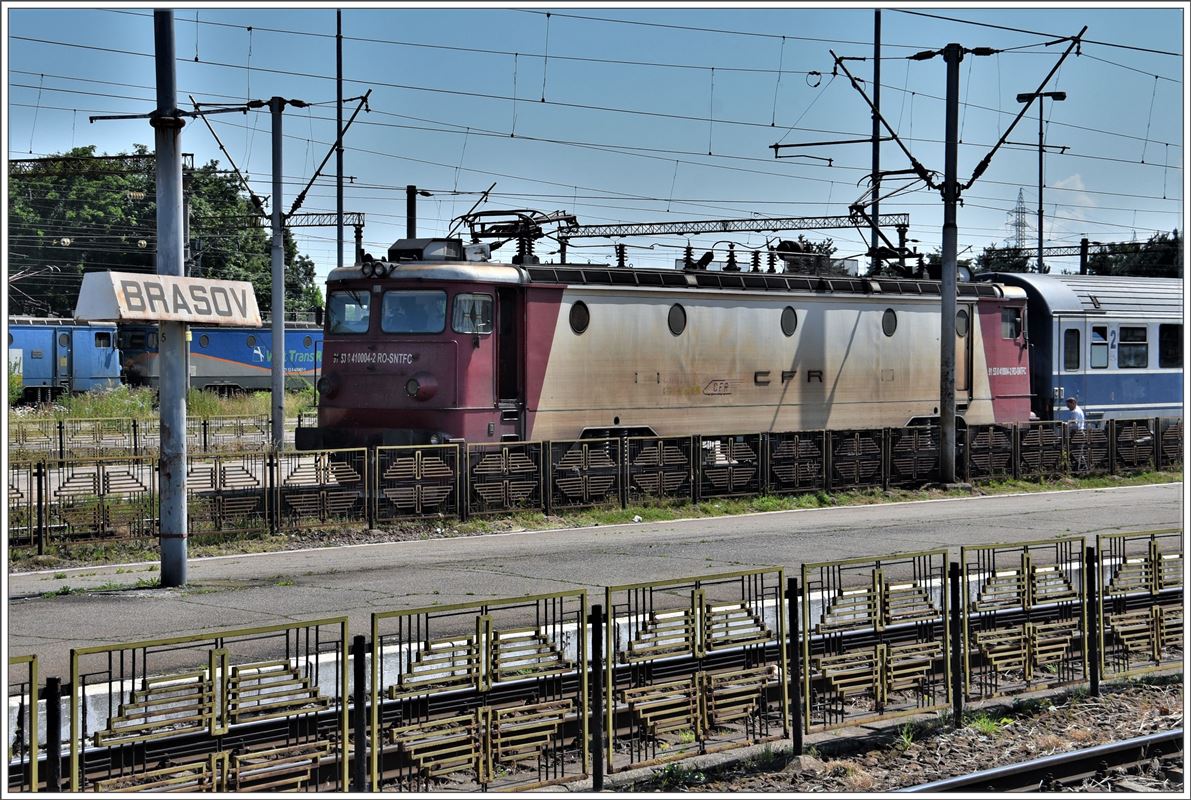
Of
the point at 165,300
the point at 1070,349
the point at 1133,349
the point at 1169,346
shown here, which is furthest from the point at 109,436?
the point at 1169,346

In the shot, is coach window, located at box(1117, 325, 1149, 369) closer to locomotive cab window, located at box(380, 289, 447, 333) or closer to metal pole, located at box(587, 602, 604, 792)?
locomotive cab window, located at box(380, 289, 447, 333)

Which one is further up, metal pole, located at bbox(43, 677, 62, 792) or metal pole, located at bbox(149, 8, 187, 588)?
metal pole, located at bbox(149, 8, 187, 588)

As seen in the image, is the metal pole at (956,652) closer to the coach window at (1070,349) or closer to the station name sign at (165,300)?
the station name sign at (165,300)

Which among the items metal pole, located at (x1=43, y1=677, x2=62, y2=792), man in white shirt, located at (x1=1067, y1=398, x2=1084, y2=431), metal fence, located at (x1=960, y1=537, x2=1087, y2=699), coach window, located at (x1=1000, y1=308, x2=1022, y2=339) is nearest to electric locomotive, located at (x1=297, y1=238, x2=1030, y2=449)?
coach window, located at (x1=1000, y1=308, x2=1022, y2=339)

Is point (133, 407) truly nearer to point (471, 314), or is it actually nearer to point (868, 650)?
point (471, 314)

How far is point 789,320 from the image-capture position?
2545 cm

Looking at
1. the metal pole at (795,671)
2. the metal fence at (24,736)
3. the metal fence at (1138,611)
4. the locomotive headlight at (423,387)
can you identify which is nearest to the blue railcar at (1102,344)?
the locomotive headlight at (423,387)

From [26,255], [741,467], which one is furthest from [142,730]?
[26,255]

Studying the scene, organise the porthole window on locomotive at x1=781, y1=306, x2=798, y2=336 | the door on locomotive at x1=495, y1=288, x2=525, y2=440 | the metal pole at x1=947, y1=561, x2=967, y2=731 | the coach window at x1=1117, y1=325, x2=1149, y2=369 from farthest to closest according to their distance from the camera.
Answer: the coach window at x1=1117, y1=325, x2=1149, y2=369, the porthole window on locomotive at x1=781, y1=306, x2=798, y2=336, the door on locomotive at x1=495, y1=288, x2=525, y2=440, the metal pole at x1=947, y1=561, x2=967, y2=731

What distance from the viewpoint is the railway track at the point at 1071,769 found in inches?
338

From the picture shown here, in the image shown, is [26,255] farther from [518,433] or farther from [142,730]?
[142,730]

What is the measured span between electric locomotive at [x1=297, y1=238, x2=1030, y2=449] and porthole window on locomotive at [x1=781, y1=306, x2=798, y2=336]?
3cm

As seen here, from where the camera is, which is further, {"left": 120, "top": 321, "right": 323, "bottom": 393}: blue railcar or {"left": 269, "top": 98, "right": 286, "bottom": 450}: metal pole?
{"left": 120, "top": 321, "right": 323, "bottom": 393}: blue railcar

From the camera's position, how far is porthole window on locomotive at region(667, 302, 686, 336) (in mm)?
23750
